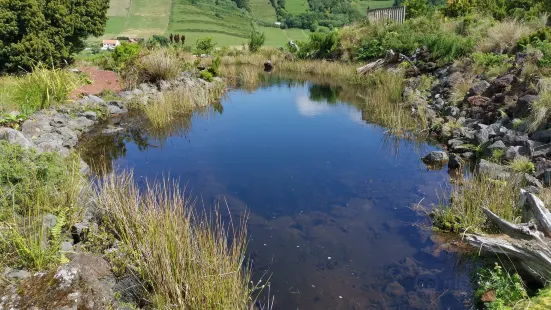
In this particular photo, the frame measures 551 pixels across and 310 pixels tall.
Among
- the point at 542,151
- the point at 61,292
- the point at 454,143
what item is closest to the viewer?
the point at 61,292

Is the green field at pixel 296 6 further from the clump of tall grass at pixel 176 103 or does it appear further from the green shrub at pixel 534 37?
the green shrub at pixel 534 37

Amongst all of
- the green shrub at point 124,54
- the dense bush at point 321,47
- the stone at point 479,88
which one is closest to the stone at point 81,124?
the green shrub at point 124,54

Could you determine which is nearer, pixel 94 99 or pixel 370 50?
pixel 94 99

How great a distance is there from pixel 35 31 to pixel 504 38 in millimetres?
16525

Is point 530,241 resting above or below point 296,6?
below

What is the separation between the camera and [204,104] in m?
13.3

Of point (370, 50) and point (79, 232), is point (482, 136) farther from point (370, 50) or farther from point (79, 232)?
point (370, 50)

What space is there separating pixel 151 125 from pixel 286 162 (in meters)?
4.33

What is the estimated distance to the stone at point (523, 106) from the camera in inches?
301

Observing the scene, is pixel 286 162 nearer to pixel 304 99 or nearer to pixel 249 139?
pixel 249 139

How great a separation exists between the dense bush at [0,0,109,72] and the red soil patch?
4.81ft

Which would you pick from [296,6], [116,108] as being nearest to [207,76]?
[116,108]

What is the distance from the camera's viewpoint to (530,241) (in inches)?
149

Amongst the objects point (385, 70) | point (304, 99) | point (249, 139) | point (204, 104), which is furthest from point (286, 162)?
point (385, 70)
